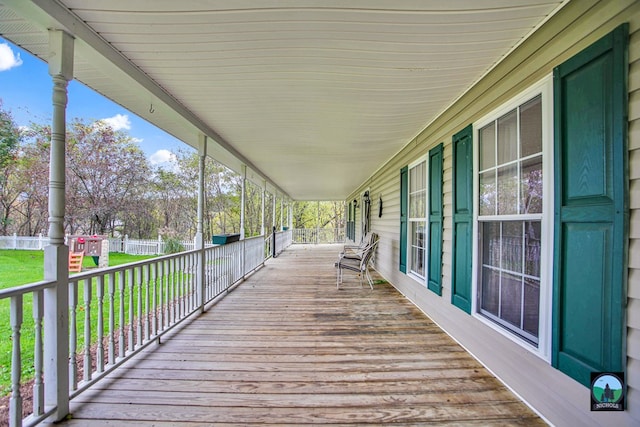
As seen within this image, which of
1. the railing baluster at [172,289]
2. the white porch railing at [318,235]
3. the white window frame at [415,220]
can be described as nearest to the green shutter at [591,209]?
the white window frame at [415,220]

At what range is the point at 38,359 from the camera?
1477 millimetres

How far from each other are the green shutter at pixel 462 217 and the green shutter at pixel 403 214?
5.20 ft

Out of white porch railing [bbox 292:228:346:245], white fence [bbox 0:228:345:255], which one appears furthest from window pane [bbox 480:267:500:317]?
white porch railing [bbox 292:228:346:245]

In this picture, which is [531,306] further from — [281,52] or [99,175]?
[99,175]

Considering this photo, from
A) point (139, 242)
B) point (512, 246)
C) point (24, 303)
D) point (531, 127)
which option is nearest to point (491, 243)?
point (512, 246)

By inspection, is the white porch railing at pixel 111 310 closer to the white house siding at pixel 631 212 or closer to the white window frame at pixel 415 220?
the white house siding at pixel 631 212

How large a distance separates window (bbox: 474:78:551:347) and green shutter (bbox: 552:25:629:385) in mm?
119

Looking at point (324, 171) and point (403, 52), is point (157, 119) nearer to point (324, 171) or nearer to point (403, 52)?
point (403, 52)

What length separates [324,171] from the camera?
6797mm

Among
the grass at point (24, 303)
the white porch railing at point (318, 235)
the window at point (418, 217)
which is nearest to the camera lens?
the grass at point (24, 303)

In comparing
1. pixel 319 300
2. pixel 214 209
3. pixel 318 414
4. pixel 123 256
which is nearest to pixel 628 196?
pixel 318 414

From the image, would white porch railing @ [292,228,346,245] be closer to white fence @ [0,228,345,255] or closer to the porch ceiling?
white fence @ [0,228,345,255]

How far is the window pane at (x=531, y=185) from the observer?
168cm

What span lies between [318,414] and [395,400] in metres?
0.53
